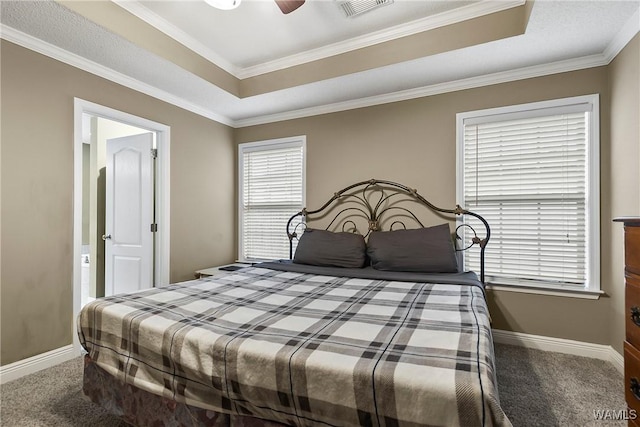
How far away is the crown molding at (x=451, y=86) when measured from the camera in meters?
2.54

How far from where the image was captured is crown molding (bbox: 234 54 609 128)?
8.32ft

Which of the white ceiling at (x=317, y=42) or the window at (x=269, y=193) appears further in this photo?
the window at (x=269, y=193)

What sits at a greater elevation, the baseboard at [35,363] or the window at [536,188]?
the window at [536,188]

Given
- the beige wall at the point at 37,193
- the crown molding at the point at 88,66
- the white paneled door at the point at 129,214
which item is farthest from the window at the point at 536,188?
the beige wall at the point at 37,193

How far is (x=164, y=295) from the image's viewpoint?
5.90 ft

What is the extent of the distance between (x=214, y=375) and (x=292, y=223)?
8.98 ft

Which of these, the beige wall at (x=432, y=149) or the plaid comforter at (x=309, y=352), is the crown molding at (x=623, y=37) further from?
the plaid comforter at (x=309, y=352)

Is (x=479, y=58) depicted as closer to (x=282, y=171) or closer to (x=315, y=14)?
(x=315, y=14)

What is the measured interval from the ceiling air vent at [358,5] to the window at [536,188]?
1333 millimetres

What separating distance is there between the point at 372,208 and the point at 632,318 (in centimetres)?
227

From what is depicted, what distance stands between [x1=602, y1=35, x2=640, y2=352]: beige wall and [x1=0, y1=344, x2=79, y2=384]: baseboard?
4341 millimetres

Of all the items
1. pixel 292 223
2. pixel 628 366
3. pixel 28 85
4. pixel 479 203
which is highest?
pixel 28 85

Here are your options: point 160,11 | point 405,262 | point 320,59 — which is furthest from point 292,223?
point 160,11

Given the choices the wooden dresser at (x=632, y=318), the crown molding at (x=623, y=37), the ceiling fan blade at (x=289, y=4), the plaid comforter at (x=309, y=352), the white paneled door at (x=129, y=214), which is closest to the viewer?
the plaid comforter at (x=309, y=352)
